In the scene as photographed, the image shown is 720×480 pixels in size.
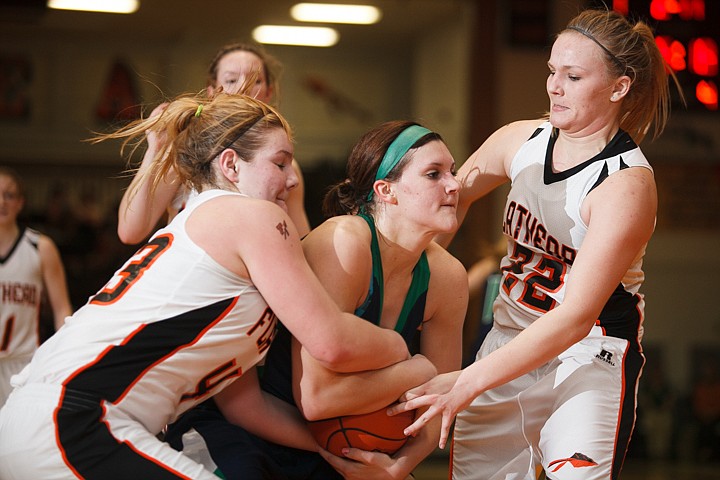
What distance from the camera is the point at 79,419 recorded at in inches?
98.6

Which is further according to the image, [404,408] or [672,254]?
[672,254]

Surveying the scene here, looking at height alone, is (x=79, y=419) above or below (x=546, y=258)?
below

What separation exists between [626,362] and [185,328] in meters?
1.61

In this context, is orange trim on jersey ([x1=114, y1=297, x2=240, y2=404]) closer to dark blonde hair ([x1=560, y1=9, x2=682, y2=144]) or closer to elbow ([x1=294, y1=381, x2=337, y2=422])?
elbow ([x1=294, y1=381, x2=337, y2=422])

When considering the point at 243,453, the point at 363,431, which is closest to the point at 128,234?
the point at 243,453

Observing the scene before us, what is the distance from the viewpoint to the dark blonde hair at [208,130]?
9.46 ft

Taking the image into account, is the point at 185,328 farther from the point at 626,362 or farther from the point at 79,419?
the point at 626,362

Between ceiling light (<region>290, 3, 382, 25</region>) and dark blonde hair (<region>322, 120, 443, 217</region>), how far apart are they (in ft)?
24.4

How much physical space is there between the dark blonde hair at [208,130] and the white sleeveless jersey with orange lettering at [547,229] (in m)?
0.96

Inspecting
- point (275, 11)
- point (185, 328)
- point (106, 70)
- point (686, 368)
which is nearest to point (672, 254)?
point (686, 368)

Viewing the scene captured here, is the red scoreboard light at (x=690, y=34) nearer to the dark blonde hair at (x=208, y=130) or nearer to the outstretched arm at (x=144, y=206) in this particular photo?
the outstretched arm at (x=144, y=206)

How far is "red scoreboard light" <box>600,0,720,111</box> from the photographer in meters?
7.35

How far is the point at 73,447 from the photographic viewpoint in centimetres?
249

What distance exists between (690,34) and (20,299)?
5.50 m
